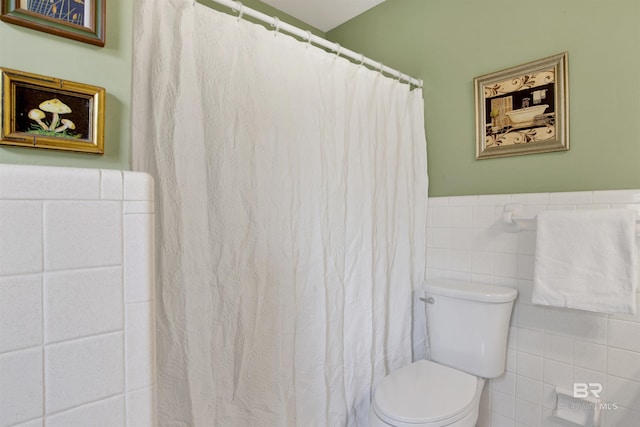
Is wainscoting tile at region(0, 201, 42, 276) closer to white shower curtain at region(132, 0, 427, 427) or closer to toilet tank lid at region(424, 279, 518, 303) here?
white shower curtain at region(132, 0, 427, 427)

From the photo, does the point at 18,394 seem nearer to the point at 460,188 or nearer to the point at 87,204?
the point at 87,204

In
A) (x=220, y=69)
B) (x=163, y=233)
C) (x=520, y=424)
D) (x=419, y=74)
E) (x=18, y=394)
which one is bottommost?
(x=520, y=424)

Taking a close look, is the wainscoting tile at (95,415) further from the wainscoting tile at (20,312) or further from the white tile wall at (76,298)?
the wainscoting tile at (20,312)

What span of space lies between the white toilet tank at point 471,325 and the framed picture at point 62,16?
1.57m

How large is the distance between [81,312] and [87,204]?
19cm

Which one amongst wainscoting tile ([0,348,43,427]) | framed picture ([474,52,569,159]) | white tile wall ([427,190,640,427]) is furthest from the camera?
framed picture ([474,52,569,159])

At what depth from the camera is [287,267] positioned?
125cm

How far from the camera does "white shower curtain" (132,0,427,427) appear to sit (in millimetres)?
966

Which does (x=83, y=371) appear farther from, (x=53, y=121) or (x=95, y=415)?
(x=53, y=121)

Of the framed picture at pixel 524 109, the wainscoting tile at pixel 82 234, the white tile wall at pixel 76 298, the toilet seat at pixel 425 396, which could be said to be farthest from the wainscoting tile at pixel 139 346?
the framed picture at pixel 524 109

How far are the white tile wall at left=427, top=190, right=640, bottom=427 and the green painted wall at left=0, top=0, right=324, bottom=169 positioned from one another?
5.00 ft

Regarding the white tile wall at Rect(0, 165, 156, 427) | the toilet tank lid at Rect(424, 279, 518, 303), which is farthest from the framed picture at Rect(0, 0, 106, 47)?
the toilet tank lid at Rect(424, 279, 518, 303)

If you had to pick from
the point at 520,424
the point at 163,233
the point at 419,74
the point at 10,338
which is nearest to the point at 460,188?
the point at 419,74

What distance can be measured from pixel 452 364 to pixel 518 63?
4.75ft
